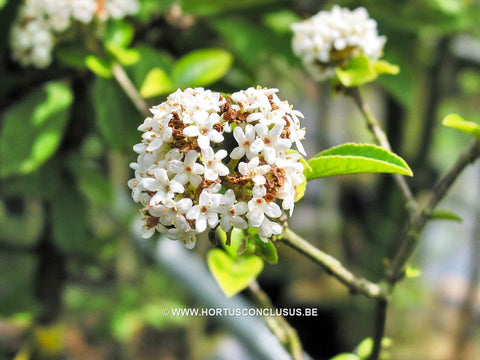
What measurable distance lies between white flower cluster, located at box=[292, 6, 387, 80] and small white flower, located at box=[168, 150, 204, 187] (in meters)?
0.31

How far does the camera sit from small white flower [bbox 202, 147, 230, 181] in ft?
1.29

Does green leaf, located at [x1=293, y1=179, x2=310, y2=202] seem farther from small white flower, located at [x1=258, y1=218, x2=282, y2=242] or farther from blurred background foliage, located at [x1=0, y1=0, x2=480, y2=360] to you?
blurred background foliage, located at [x1=0, y1=0, x2=480, y2=360]

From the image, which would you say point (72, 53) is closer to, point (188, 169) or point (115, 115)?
point (115, 115)

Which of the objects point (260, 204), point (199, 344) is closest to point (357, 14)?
point (260, 204)

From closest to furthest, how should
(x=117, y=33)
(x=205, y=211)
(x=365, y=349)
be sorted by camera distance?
1. (x=205, y=211)
2. (x=365, y=349)
3. (x=117, y=33)

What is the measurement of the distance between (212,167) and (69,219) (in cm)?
61

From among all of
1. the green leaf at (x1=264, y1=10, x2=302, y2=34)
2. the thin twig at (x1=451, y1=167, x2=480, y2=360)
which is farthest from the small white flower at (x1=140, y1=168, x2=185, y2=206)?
the thin twig at (x1=451, y1=167, x2=480, y2=360)

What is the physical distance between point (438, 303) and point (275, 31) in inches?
83.7

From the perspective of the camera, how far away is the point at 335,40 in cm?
63

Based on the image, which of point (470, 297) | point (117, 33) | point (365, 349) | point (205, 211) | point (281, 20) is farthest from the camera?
point (470, 297)

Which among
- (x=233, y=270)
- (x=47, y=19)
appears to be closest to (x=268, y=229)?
(x=233, y=270)

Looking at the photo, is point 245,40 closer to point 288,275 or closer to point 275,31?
point 275,31

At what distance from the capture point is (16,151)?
2.28 feet

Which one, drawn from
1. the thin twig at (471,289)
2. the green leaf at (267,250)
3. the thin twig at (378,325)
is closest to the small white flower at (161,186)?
the green leaf at (267,250)
